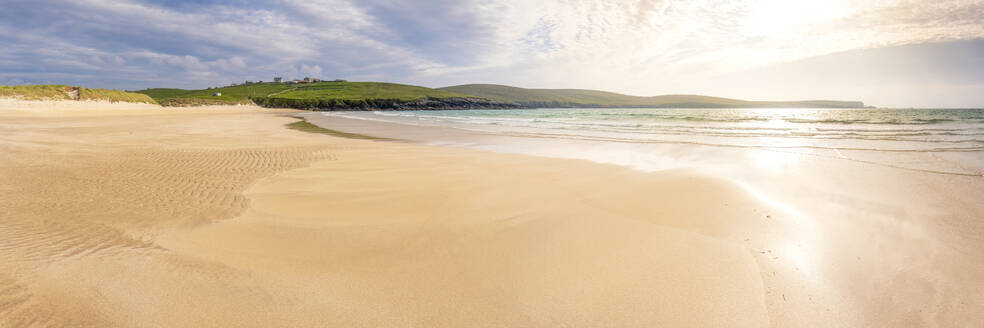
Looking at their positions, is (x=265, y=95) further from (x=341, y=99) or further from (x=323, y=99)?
A: (x=341, y=99)

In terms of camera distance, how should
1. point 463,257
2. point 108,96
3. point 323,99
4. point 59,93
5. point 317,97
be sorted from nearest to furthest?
point 463,257 → point 59,93 → point 108,96 → point 323,99 → point 317,97

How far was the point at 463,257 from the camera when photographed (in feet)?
11.8

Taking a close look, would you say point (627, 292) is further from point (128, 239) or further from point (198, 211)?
point (198, 211)

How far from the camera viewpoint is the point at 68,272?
3.06 metres

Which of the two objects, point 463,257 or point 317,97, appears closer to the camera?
point 463,257

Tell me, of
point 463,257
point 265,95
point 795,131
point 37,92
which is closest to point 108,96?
point 37,92

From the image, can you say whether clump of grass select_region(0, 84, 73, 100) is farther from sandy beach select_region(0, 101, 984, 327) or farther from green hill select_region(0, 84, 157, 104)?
sandy beach select_region(0, 101, 984, 327)

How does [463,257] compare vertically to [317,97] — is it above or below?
below

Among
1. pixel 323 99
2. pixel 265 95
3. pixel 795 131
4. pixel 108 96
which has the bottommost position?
pixel 795 131

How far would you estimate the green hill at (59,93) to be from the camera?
1199 inches

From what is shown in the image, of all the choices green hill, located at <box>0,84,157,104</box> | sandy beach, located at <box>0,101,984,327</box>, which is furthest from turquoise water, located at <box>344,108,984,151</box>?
green hill, located at <box>0,84,157,104</box>

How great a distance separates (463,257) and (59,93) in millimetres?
51947

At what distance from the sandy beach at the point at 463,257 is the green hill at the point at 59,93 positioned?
40.0 metres

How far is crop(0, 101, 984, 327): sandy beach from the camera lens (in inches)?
→ 104
